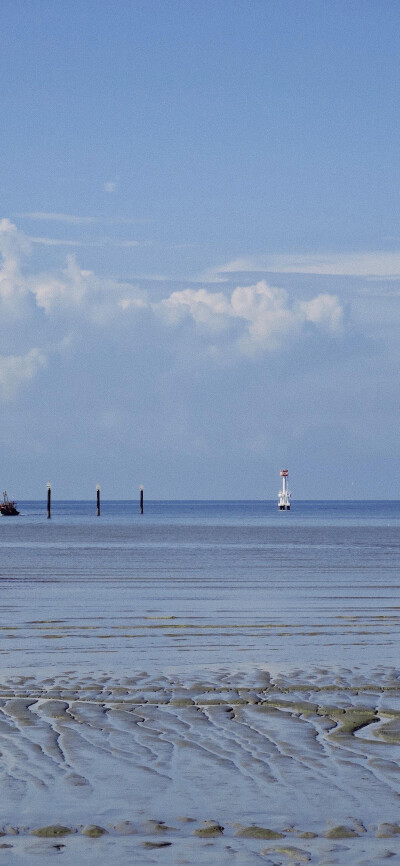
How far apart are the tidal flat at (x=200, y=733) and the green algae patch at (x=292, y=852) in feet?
0.06

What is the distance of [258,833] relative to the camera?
26.1 feet

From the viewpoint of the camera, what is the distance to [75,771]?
968cm

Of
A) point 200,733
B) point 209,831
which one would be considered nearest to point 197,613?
Result: point 200,733

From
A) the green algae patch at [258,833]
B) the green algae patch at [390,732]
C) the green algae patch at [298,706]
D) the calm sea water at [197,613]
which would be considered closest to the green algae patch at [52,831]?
the green algae patch at [258,833]

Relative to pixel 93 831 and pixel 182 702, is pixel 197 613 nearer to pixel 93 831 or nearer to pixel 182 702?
pixel 182 702

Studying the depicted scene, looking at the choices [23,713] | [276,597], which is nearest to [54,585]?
[276,597]

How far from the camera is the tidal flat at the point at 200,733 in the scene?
7883 millimetres

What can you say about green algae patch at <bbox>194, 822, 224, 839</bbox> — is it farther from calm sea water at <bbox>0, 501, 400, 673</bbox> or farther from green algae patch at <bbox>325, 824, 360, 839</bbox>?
calm sea water at <bbox>0, 501, 400, 673</bbox>

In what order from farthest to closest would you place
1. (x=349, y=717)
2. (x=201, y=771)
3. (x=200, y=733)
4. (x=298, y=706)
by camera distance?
(x=298, y=706) < (x=349, y=717) < (x=200, y=733) < (x=201, y=771)

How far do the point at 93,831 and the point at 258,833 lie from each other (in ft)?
3.82

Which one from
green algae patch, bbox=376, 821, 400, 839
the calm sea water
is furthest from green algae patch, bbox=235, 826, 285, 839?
the calm sea water

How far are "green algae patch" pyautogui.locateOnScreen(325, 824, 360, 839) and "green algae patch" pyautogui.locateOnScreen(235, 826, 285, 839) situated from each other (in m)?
0.33

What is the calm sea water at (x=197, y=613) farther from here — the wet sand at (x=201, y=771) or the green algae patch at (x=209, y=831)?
the green algae patch at (x=209, y=831)

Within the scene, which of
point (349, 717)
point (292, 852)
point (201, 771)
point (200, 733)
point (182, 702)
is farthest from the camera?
point (182, 702)
